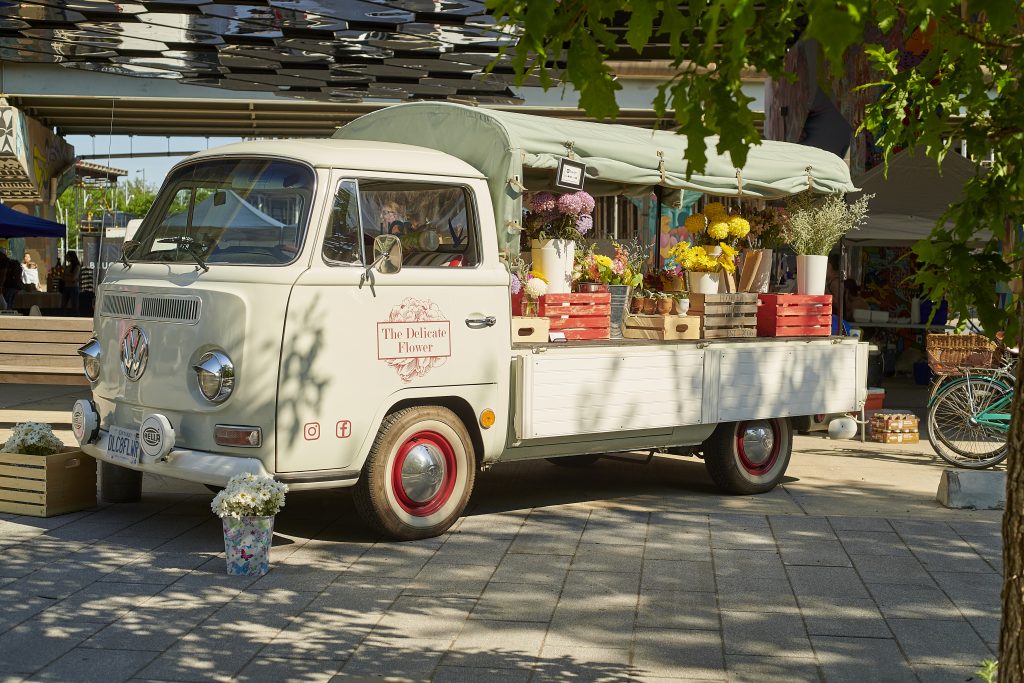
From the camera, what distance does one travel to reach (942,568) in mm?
6895

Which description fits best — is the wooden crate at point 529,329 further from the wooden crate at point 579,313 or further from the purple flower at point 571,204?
the purple flower at point 571,204

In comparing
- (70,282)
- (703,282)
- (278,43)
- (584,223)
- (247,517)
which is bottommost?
(247,517)

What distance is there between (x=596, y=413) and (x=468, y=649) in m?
2.91

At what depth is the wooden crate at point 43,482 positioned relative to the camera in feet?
25.3

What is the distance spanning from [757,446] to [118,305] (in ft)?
15.0

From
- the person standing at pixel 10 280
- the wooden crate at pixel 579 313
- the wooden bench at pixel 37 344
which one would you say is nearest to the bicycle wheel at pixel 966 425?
the wooden crate at pixel 579 313

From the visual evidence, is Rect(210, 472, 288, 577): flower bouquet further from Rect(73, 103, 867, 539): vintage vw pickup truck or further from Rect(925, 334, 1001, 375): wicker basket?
Rect(925, 334, 1001, 375): wicker basket

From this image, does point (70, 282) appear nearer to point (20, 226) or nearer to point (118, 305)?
point (20, 226)

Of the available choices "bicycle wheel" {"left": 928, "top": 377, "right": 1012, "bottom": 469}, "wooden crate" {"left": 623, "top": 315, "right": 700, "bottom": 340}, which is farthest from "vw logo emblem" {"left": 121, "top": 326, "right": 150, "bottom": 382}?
"bicycle wheel" {"left": 928, "top": 377, "right": 1012, "bottom": 469}

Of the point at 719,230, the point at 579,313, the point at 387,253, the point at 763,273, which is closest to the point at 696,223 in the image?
the point at 719,230

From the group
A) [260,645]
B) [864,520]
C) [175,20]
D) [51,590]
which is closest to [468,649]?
[260,645]

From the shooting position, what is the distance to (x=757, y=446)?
9234mm

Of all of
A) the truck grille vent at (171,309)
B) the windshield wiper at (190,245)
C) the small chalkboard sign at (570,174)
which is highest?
the small chalkboard sign at (570,174)

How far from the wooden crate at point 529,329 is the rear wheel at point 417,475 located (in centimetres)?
78
